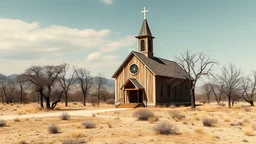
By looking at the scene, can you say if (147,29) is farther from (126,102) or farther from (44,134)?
(44,134)

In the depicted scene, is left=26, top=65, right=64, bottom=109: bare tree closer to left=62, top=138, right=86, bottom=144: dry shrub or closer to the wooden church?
the wooden church

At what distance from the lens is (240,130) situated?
1898 cm

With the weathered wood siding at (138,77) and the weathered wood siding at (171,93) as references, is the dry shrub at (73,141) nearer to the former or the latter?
the weathered wood siding at (138,77)

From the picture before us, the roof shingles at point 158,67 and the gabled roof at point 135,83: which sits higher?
the roof shingles at point 158,67

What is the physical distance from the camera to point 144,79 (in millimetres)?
42188

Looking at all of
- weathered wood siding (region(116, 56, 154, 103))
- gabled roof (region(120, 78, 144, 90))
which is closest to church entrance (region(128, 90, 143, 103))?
weathered wood siding (region(116, 56, 154, 103))

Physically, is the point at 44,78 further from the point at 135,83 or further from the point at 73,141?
the point at 73,141

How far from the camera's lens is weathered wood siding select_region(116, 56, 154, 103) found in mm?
41734

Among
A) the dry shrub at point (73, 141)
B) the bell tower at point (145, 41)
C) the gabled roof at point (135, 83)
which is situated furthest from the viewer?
the bell tower at point (145, 41)

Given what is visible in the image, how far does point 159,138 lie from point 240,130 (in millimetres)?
7229

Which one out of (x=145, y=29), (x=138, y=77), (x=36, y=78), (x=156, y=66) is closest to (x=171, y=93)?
(x=156, y=66)

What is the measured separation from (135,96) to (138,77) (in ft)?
13.0

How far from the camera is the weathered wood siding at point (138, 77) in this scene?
4173 centimetres

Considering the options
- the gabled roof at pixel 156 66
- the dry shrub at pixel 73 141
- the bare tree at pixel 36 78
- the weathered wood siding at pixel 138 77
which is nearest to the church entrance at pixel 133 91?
the weathered wood siding at pixel 138 77
